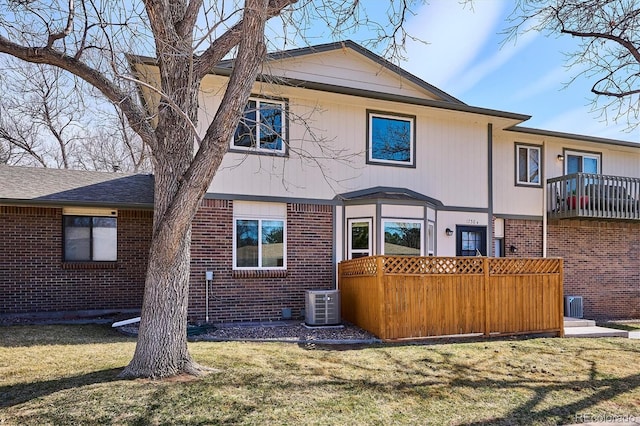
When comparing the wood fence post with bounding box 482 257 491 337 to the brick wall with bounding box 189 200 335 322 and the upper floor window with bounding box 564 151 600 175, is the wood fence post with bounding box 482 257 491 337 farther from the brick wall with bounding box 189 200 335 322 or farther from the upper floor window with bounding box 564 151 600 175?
the upper floor window with bounding box 564 151 600 175

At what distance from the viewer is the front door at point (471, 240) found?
448 inches

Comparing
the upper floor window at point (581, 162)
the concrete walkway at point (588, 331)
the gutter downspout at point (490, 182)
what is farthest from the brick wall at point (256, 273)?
the upper floor window at point (581, 162)

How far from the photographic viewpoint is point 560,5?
25.7ft

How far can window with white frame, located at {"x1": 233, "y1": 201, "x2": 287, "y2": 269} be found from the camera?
944 centimetres

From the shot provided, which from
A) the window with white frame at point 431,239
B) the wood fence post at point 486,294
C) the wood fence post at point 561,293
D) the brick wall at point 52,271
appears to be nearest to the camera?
the wood fence post at point 486,294

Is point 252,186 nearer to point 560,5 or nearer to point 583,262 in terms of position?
point 560,5

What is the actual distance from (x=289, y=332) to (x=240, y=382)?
11.3 feet

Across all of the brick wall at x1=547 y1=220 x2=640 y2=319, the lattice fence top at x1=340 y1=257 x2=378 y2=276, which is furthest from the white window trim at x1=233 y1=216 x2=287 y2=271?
the brick wall at x1=547 y1=220 x2=640 y2=319

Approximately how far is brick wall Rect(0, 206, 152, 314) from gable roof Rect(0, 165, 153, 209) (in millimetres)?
538

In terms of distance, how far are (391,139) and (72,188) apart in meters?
8.40

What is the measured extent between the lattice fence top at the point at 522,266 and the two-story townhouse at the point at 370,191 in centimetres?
228

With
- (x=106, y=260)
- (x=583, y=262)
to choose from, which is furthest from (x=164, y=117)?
(x=583, y=262)

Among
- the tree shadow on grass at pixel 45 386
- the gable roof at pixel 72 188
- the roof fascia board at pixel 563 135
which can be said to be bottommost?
the tree shadow on grass at pixel 45 386

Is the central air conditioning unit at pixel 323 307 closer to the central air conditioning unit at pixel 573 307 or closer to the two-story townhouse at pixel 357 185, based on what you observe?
the two-story townhouse at pixel 357 185
